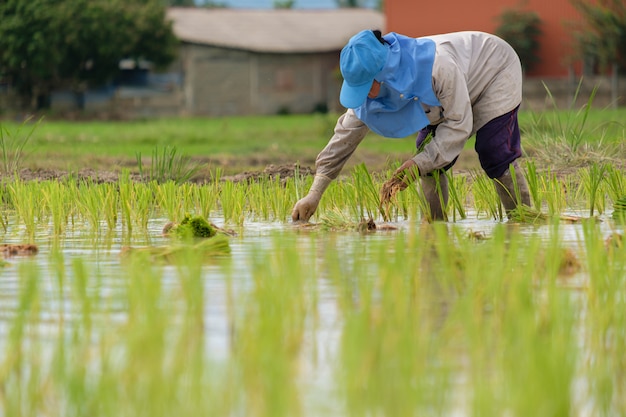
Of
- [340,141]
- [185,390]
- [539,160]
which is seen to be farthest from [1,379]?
[539,160]

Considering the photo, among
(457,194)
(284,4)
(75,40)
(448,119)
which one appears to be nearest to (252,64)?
(75,40)

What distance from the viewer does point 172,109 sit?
103 ft

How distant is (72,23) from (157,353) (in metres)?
25.9

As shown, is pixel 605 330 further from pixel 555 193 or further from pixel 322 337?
pixel 555 193

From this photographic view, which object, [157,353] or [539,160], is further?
[539,160]

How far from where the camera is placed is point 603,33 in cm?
2430

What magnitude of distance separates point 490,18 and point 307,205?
72.9ft

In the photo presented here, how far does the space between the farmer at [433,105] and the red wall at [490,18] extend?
20.8 m

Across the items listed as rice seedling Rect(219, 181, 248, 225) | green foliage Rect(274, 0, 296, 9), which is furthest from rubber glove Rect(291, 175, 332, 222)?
green foliage Rect(274, 0, 296, 9)

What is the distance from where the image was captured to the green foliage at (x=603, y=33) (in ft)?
78.6

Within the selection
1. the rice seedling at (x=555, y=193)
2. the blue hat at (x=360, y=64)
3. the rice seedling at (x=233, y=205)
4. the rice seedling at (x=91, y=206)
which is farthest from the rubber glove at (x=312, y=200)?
the rice seedling at (x=555, y=193)

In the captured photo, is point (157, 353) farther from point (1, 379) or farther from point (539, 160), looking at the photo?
point (539, 160)

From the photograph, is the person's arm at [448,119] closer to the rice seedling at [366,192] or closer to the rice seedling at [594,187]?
the rice seedling at [366,192]

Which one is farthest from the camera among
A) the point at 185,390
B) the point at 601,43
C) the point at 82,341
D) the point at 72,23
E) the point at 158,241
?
the point at 72,23
